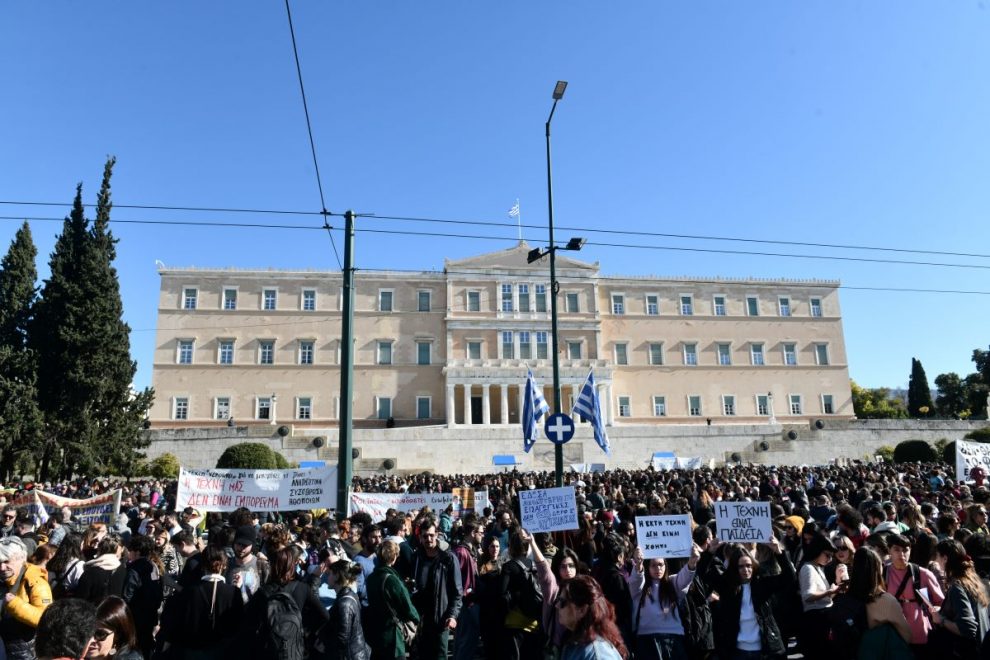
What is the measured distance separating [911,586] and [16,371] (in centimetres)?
3272

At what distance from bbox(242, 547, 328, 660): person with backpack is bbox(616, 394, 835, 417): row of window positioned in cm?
4485

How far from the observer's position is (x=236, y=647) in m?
4.76

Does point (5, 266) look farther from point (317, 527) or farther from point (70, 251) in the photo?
point (317, 527)

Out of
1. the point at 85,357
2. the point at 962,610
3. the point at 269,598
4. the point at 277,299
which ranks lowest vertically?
the point at 962,610

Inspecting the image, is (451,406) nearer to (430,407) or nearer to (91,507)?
(430,407)

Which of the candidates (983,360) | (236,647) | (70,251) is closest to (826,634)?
(236,647)

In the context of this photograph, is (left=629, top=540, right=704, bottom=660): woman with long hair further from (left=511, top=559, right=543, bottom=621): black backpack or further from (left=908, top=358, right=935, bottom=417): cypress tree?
(left=908, top=358, right=935, bottom=417): cypress tree

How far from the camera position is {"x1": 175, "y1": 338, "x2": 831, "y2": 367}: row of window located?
46281 millimetres

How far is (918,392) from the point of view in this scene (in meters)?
61.5

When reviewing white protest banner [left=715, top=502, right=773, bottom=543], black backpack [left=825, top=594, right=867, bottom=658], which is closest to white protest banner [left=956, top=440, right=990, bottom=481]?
white protest banner [left=715, top=502, right=773, bottom=543]

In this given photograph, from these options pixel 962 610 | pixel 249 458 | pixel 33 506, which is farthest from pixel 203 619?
pixel 249 458

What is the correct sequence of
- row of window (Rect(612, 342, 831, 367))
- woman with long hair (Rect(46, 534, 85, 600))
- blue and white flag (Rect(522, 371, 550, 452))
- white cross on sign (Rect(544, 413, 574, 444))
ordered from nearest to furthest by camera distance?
1. woman with long hair (Rect(46, 534, 85, 600))
2. white cross on sign (Rect(544, 413, 574, 444))
3. blue and white flag (Rect(522, 371, 550, 452))
4. row of window (Rect(612, 342, 831, 367))

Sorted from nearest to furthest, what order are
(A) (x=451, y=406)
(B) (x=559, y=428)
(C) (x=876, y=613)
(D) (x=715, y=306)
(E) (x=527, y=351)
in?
1. (C) (x=876, y=613)
2. (B) (x=559, y=428)
3. (A) (x=451, y=406)
4. (E) (x=527, y=351)
5. (D) (x=715, y=306)

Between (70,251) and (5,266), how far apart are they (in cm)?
578
